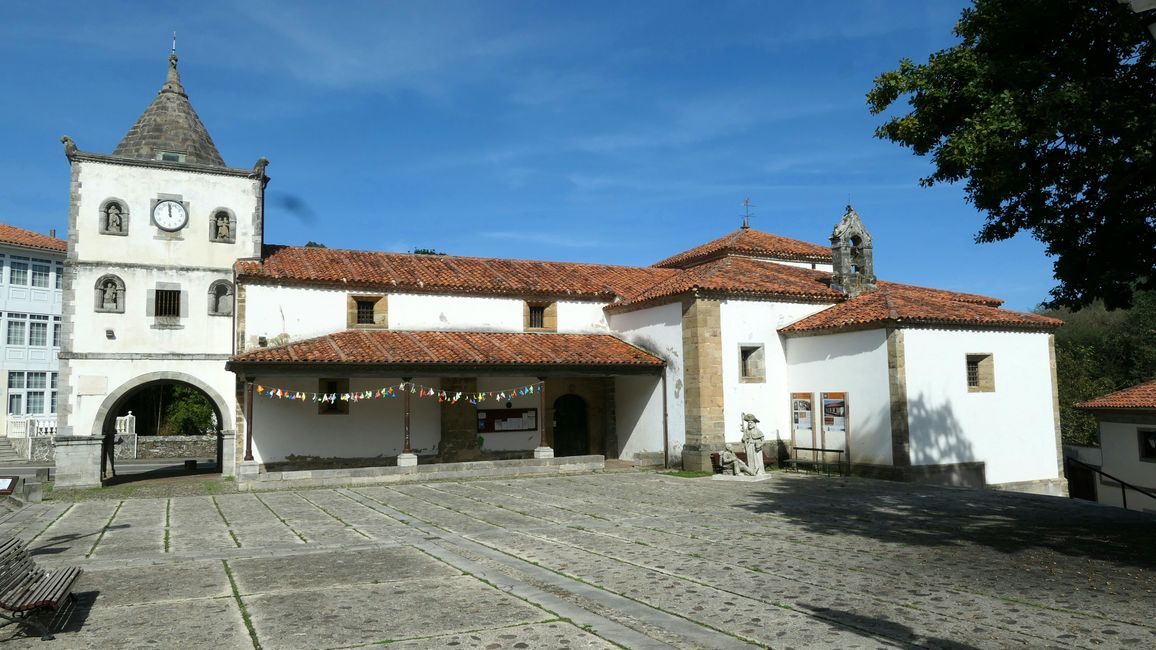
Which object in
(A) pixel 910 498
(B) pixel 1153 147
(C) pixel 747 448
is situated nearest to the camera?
(B) pixel 1153 147

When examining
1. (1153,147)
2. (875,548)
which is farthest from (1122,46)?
(875,548)

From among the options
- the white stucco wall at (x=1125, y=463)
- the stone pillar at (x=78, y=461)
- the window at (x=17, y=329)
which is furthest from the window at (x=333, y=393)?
the window at (x=17, y=329)

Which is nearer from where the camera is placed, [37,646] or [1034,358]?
[37,646]

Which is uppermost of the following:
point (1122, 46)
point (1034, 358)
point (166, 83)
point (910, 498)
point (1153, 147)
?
point (166, 83)

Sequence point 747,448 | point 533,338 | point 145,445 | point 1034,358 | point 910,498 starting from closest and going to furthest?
point 910,498
point 747,448
point 1034,358
point 533,338
point 145,445

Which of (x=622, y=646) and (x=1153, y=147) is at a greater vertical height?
(x=1153, y=147)

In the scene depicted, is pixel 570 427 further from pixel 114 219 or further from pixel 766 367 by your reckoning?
pixel 114 219

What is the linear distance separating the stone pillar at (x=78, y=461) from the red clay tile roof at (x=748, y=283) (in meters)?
14.4

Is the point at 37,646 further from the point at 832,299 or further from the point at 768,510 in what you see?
the point at 832,299

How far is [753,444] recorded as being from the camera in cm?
1758

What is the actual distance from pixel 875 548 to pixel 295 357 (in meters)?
13.5

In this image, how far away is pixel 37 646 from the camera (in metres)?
5.72

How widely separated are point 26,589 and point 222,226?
53.1 ft

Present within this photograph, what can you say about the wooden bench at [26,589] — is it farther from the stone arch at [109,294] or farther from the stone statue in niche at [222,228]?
the stone statue in niche at [222,228]
